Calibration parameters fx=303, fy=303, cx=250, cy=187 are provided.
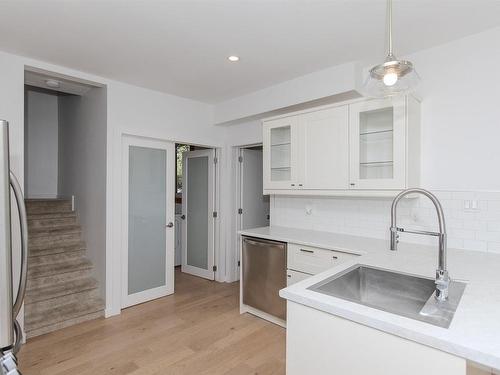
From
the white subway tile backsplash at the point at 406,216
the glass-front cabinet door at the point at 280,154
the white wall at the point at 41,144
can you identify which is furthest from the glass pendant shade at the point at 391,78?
the white wall at the point at 41,144

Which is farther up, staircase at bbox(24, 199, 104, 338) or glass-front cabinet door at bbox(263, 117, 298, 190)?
glass-front cabinet door at bbox(263, 117, 298, 190)

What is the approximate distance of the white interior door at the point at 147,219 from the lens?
3.56 m

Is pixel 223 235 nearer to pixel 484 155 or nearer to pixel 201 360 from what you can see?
pixel 201 360

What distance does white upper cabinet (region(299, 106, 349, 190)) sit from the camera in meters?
2.80

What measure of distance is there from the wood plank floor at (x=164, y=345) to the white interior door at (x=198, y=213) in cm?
119

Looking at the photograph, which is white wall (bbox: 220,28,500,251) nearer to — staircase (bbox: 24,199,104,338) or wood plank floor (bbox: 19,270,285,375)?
A: wood plank floor (bbox: 19,270,285,375)

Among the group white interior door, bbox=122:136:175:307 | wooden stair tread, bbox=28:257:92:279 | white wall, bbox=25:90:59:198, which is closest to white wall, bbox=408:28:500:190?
white interior door, bbox=122:136:175:307

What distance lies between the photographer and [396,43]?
2.54 m

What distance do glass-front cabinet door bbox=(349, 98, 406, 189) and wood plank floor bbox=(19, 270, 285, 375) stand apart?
1695mm

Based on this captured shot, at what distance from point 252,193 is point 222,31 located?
9.22 ft

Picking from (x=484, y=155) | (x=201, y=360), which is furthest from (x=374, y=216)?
(x=201, y=360)

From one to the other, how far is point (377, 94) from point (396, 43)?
3.89ft

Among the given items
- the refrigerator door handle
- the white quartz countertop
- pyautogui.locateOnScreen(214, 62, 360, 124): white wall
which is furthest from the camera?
pyautogui.locateOnScreen(214, 62, 360, 124): white wall

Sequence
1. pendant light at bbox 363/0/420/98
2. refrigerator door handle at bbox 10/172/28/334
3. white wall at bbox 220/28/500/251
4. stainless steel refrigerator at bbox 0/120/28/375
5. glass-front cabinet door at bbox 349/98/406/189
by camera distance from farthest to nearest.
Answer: glass-front cabinet door at bbox 349/98/406/189 < white wall at bbox 220/28/500/251 < pendant light at bbox 363/0/420/98 < refrigerator door handle at bbox 10/172/28/334 < stainless steel refrigerator at bbox 0/120/28/375
